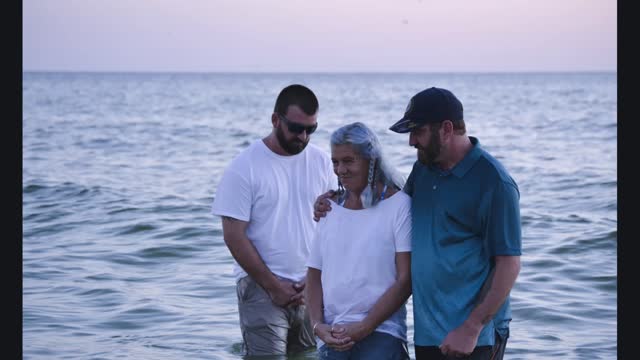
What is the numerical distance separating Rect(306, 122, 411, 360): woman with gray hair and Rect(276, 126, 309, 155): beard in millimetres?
990

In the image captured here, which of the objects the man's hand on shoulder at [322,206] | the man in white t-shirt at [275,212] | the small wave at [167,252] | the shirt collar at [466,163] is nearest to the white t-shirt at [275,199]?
the man in white t-shirt at [275,212]

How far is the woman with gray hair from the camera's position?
4.29m

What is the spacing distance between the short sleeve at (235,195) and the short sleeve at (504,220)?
1.80 m

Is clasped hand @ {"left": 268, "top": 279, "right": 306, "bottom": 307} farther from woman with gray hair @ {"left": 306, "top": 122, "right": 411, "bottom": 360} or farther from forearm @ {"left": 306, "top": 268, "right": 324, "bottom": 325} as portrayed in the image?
woman with gray hair @ {"left": 306, "top": 122, "right": 411, "bottom": 360}

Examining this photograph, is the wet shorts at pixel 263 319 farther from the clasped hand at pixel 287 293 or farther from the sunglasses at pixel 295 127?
the sunglasses at pixel 295 127

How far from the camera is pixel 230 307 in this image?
9.32m

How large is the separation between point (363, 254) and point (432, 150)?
578 mm

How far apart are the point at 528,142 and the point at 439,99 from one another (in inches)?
1058

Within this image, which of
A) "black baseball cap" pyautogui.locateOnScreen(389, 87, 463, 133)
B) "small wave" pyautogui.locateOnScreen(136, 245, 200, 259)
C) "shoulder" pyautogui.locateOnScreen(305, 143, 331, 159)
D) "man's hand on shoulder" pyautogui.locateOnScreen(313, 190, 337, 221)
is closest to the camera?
"black baseball cap" pyautogui.locateOnScreen(389, 87, 463, 133)

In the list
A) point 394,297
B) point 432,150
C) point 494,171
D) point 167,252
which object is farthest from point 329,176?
point 167,252

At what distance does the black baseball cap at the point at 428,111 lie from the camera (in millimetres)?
4074

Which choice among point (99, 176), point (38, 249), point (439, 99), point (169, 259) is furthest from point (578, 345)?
point (99, 176)

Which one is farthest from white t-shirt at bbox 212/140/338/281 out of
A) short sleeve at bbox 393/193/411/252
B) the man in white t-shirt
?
short sleeve at bbox 393/193/411/252
